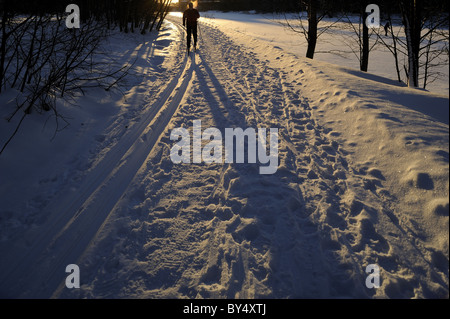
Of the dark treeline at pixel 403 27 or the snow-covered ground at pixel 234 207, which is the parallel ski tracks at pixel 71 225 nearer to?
the snow-covered ground at pixel 234 207

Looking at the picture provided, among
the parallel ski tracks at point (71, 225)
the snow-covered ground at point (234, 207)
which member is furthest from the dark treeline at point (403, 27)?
the parallel ski tracks at point (71, 225)

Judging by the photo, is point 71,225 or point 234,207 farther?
point 234,207

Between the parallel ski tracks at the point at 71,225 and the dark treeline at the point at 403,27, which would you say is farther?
the dark treeline at the point at 403,27

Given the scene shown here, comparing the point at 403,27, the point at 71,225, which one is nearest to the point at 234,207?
the point at 71,225

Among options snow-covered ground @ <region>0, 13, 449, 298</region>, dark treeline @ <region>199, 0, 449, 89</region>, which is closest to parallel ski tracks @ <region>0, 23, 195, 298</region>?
snow-covered ground @ <region>0, 13, 449, 298</region>

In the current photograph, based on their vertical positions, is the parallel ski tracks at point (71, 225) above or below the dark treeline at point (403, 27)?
below

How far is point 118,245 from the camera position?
219 cm

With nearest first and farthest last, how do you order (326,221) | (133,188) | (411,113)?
(326,221) < (133,188) < (411,113)

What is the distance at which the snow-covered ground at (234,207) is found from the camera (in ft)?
6.30

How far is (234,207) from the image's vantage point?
8.60 feet

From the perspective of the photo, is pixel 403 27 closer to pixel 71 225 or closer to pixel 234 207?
pixel 234 207
